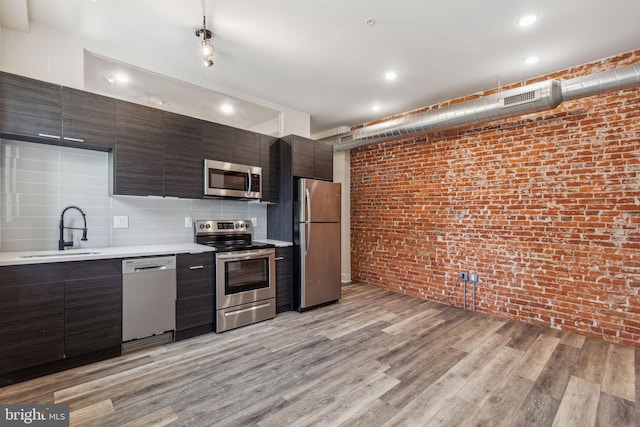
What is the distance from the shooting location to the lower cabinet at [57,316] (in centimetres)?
214

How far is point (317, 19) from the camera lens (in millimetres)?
2508

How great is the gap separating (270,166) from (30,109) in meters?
2.35

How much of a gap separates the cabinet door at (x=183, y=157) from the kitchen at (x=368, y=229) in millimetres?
337

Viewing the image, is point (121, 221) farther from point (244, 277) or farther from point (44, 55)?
point (44, 55)

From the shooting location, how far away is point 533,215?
3.46m

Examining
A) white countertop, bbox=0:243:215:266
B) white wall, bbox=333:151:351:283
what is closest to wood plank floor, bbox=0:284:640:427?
white countertop, bbox=0:243:215:266

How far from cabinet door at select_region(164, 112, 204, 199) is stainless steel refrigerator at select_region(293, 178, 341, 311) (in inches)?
50.1

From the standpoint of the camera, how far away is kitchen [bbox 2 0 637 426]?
9.25 ft

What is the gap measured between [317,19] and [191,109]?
187 cm

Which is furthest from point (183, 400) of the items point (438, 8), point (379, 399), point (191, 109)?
point (438, 8)

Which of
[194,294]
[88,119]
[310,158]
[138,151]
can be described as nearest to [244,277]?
[194,294]

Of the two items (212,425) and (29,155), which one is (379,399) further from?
(29,155)

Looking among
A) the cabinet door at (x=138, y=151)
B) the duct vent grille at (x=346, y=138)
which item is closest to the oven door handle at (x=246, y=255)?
the cabinet door at (x=138, y=151)

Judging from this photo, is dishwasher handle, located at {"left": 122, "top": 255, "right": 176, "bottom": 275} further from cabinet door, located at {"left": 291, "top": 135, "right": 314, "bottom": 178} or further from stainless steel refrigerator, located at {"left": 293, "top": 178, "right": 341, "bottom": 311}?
cabinet door, located at {"left": 291, "top": 135, "right": 314, "bottom": 178}
